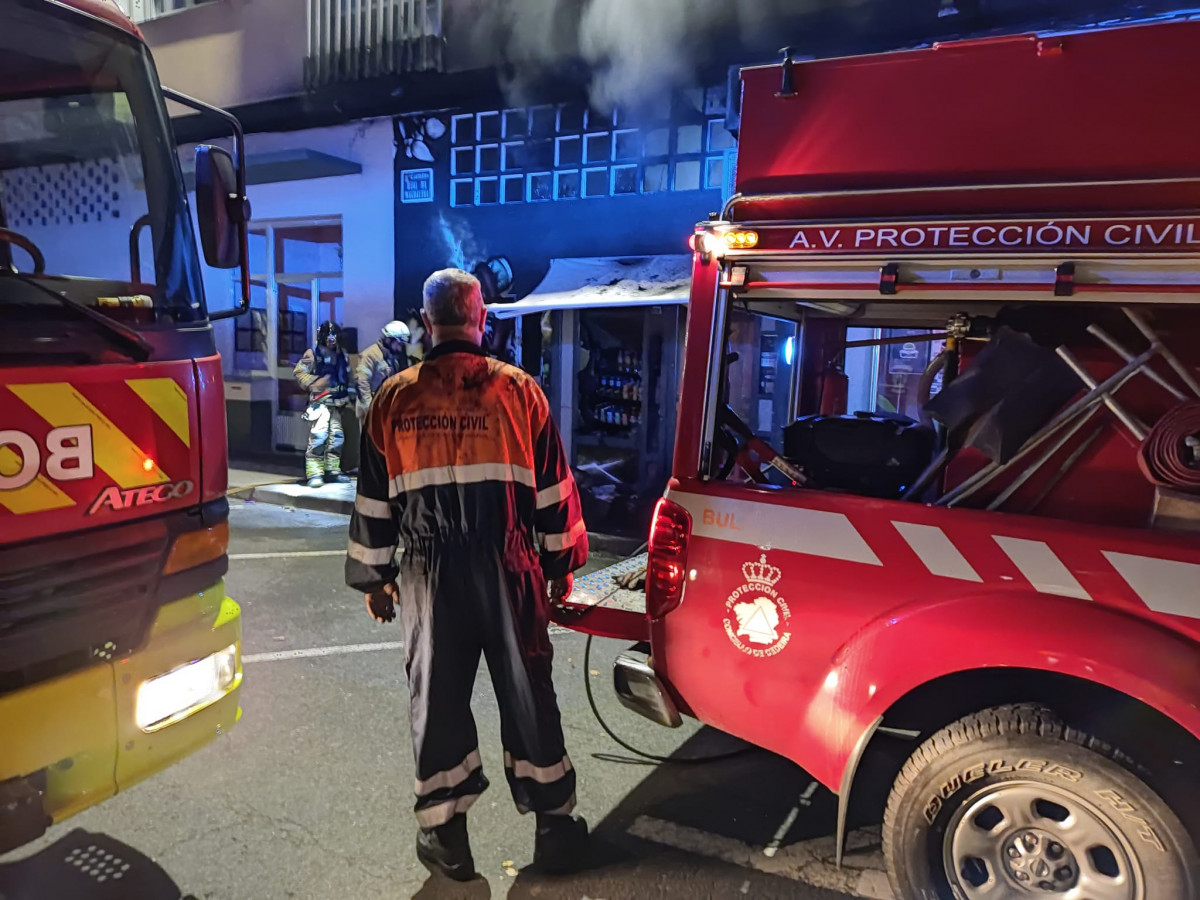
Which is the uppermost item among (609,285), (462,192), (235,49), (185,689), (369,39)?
(235,49)

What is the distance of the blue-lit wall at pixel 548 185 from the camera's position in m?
9.23

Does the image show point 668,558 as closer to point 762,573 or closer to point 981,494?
point 762,573

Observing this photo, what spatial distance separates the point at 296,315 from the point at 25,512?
11428 mm

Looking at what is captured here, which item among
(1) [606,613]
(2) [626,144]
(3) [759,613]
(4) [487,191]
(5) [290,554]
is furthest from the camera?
(4) [487,191]

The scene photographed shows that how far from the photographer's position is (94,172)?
3061 mm

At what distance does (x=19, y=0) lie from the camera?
2.55m

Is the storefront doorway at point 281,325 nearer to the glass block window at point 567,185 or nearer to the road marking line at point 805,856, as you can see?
the glass block window at point 567,185

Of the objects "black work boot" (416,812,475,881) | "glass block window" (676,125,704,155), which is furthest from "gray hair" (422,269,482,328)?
"glass block window" (676,125,704,155)

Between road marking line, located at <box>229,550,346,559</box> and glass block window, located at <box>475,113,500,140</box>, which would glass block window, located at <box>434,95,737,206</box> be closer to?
glass block window, located at <box>475,113,500,140</box>

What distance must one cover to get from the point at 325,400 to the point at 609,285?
391 cm

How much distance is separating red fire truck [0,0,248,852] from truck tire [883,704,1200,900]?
2.34 meters

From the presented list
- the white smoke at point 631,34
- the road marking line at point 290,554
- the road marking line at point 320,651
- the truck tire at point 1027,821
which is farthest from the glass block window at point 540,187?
the truck tire at point 1027,821

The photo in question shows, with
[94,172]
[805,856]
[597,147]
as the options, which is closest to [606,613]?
[805,856]

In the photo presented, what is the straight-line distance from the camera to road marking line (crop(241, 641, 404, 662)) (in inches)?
192
